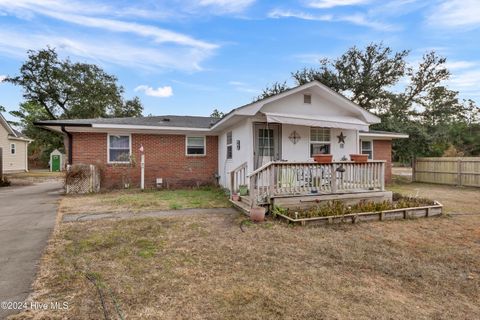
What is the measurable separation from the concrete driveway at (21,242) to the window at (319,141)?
8293 mm

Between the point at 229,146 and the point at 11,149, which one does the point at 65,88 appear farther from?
the point at 229,146

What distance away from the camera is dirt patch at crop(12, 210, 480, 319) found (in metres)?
2.83

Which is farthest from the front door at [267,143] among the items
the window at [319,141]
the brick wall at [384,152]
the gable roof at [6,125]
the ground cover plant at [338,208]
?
the gable roof at [6,125]

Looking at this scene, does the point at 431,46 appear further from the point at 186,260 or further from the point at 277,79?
the point at 186,260

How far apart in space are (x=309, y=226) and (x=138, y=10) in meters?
10.4

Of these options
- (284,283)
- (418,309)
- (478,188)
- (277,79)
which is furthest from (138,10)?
(478,188)

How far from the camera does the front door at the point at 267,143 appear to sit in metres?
9.55

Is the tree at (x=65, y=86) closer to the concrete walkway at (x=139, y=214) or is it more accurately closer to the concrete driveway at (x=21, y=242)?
the concrete driveway at (x=21, y=242)

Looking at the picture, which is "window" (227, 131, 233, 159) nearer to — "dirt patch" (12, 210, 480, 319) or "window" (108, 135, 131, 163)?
"window" (108, 135, 131, 163)

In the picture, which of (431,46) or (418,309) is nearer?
(418,309)

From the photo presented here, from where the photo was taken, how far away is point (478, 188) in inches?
546

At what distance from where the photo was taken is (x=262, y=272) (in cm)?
373

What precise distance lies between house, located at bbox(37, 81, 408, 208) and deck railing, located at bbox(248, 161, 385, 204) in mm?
27

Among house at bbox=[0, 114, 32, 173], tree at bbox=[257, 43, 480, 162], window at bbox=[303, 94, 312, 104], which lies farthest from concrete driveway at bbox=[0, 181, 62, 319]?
tree at bbox=[257, 43, 480, 162]
